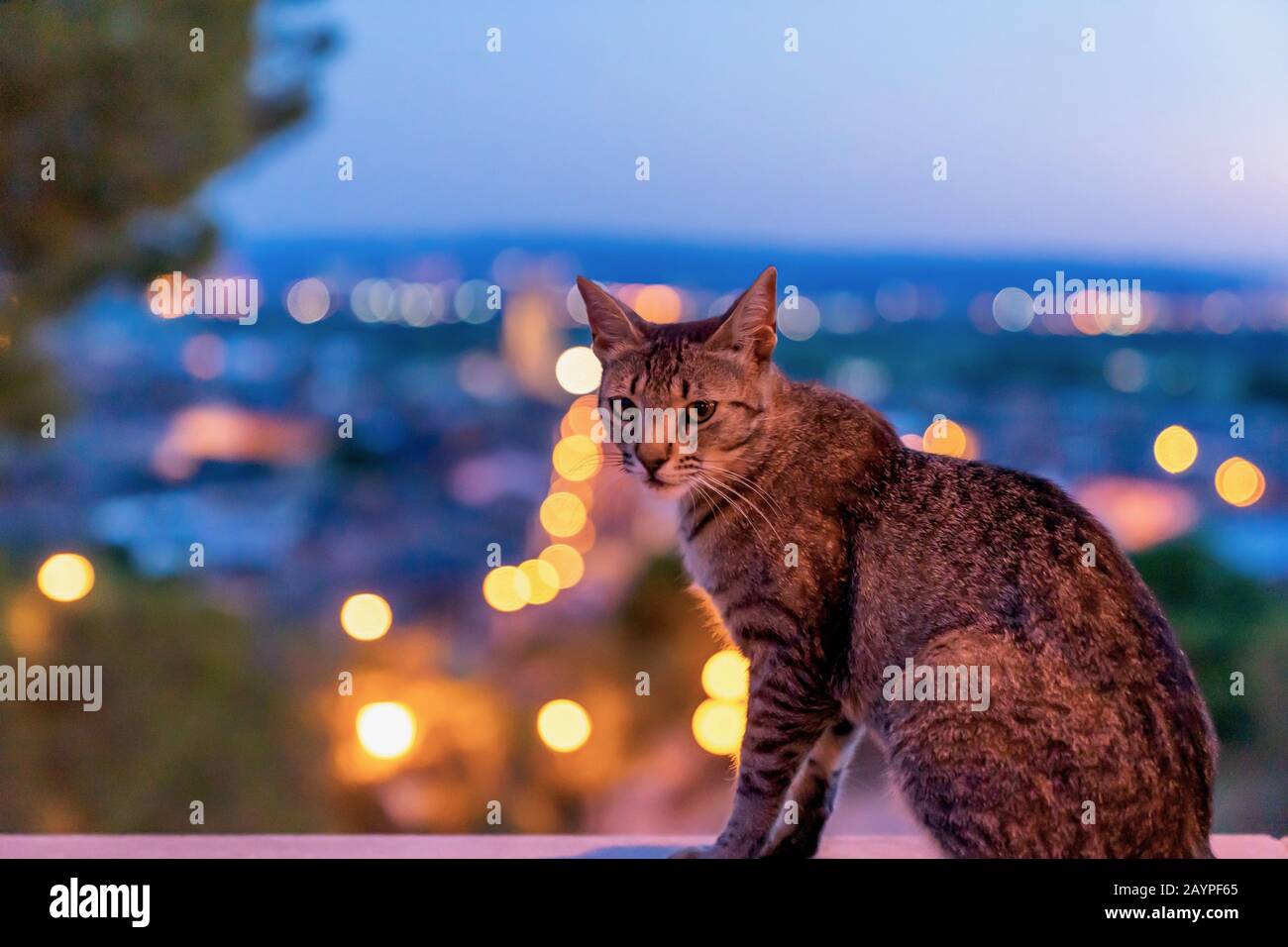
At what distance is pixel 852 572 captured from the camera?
1863mm

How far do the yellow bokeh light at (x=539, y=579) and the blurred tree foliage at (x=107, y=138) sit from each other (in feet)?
4.90

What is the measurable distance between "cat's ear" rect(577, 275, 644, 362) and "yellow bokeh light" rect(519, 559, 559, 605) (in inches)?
98.8

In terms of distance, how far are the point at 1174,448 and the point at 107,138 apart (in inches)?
134

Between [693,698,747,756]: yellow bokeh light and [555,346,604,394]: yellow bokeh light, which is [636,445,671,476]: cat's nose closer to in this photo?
[555,346,604,394]: yellow bokeh light

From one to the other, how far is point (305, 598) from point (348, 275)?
1.26m

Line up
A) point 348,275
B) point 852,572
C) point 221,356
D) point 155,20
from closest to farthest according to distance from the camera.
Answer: point 852,572
point 155,20
point 348,275
point 221,356

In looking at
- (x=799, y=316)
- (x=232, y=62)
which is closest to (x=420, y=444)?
(x=232, y=62)

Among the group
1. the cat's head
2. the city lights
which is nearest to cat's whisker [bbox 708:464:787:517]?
the cat's head

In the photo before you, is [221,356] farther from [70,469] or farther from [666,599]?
[666,599]

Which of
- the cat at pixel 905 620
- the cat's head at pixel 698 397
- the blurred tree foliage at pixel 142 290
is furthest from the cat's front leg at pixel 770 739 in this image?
the blurred tree foliage at pixel 142 290

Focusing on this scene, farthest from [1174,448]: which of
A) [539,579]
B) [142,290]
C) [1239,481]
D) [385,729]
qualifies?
[142,290]

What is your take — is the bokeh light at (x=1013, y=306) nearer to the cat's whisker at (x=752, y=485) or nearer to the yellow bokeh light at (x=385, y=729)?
the cat's whisker at (x=752, y=485)

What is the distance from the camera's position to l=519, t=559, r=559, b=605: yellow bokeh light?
15.0 feet
